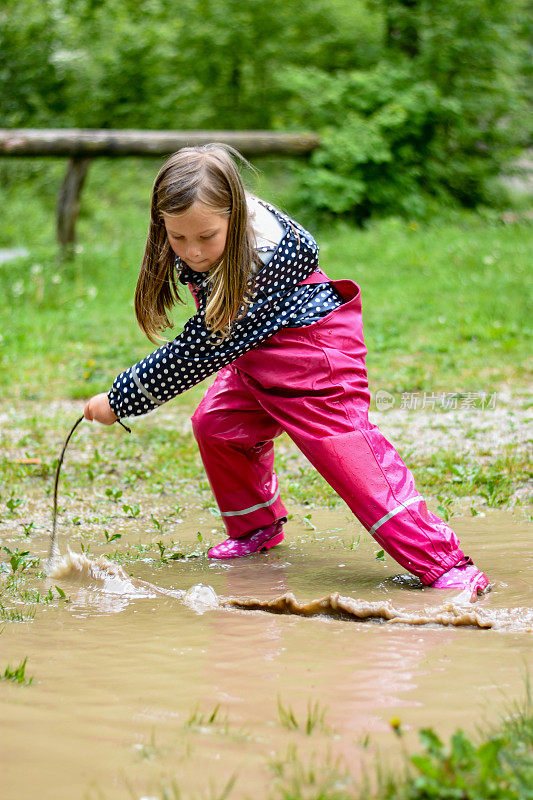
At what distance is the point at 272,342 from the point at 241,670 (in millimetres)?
1173

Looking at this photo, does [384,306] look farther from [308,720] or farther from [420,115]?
[308,720]

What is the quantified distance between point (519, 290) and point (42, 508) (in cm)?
513

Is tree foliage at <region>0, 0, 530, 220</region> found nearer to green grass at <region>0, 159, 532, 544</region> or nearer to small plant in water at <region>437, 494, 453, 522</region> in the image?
green grass at <region>0, 159, 532, 544</region>

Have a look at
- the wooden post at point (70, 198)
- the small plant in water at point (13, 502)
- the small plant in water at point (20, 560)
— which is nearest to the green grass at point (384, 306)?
the wooden post at point (70, 198)

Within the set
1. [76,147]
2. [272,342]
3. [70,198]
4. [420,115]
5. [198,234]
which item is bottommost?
[70,198]

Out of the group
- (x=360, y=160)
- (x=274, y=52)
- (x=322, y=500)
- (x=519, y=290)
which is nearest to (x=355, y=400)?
(x=322, y=500)

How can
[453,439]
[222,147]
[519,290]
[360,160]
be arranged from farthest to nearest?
1. [360,160]
2. [519,290]
3. [453,439]
4. [222,147]

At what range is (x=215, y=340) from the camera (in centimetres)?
293

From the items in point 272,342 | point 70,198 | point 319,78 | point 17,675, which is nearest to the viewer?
point 17,675

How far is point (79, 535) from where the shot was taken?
3711mm

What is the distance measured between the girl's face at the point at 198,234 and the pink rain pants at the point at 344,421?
0.38m

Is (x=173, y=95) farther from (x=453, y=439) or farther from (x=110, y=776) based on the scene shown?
(x=110, y=776)

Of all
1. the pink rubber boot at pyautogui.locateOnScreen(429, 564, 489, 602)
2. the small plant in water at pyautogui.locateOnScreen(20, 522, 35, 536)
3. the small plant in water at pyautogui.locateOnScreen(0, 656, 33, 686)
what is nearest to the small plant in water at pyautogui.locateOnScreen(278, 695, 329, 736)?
the small plant in water at pyautogui.locateOnScreen(0, 656, 33, 686)

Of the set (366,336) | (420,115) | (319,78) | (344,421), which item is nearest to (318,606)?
(344,421)
